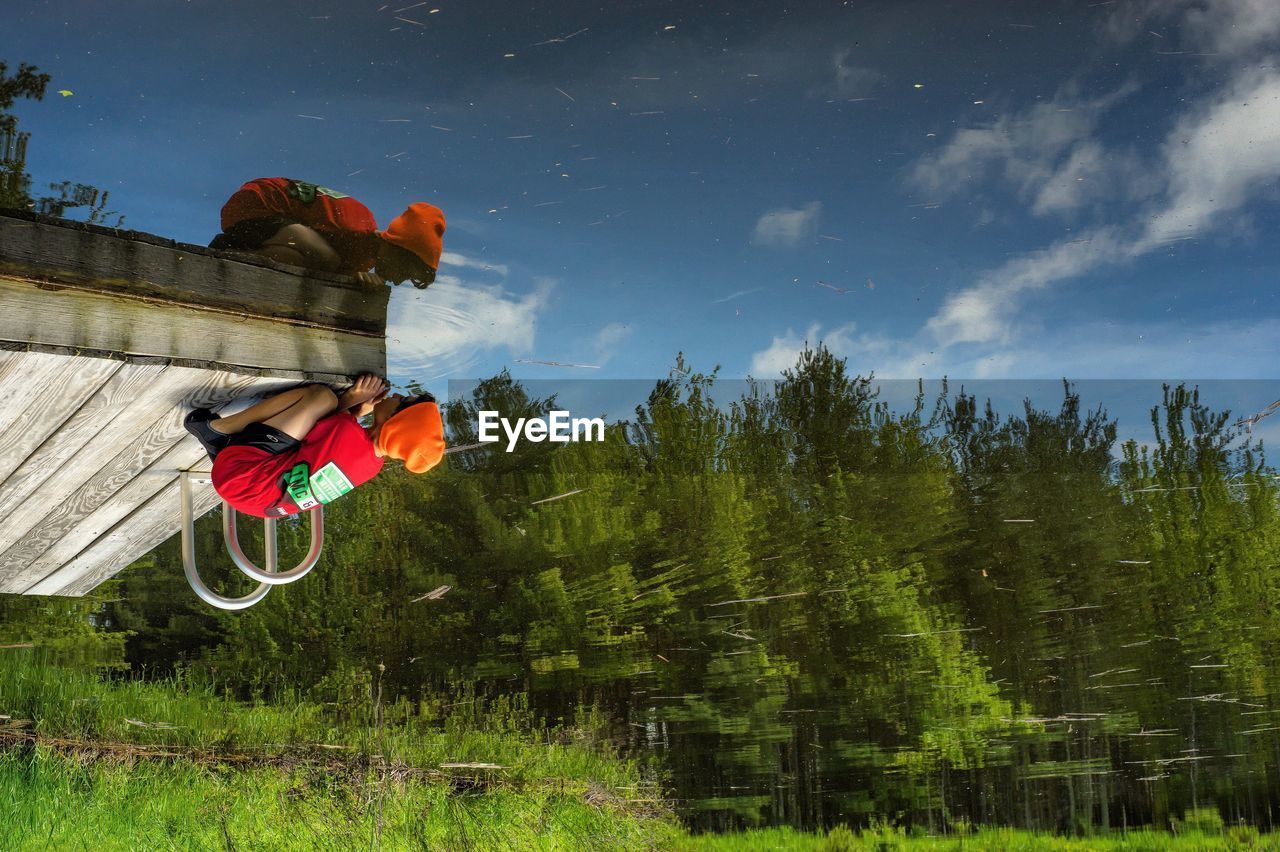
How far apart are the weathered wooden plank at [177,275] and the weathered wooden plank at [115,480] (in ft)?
0.29

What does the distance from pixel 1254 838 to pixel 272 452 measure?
4.71 meters

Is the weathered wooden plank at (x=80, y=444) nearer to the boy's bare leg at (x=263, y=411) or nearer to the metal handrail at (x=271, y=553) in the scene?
the boy's bare leg at (x=263, y=411)

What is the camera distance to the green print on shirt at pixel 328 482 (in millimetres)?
1001

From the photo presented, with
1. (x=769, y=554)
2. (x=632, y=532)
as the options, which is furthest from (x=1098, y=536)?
(x=632, y=532)

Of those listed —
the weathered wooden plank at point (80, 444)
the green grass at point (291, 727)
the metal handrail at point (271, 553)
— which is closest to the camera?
the weathered wooden plank at point (80, 444)

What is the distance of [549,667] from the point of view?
155 inches

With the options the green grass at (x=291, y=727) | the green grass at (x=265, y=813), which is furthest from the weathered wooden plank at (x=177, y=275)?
the green grass at (x=291, y=727)

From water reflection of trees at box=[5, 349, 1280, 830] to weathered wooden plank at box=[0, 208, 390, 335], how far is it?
3139 millimetres

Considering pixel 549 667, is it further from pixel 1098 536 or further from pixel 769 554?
pixel 1098 536

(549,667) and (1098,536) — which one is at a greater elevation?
(1098,536)

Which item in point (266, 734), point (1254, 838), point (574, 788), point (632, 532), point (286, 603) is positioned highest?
point (632, 532)

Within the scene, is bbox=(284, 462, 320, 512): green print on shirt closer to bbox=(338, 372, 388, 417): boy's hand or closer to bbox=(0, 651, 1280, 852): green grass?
bbox=(338, 372, 388, 417): boy's hand

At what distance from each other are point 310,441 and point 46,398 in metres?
0.27

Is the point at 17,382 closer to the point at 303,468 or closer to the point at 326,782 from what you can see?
the point at 303,468
